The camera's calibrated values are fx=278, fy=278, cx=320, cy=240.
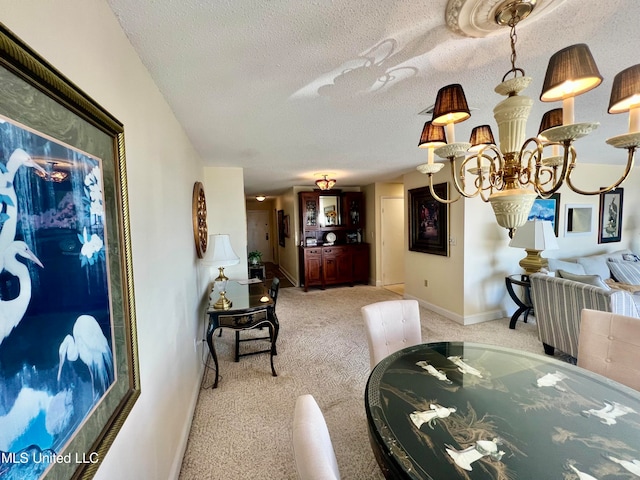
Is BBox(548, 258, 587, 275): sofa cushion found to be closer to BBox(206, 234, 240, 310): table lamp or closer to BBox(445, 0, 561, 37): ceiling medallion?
BBox(445, 0, 561, 37): ceiling medallion

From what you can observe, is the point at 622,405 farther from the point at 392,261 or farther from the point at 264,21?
the point at 392,261

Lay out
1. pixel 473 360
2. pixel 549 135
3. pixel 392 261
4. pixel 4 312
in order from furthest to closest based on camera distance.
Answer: pixel 392 261 < pixel 473 360 < pixel 549 135 < pixel 4 312

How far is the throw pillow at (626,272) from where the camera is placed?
384 cm

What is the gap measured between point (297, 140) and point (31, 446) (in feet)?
8.55

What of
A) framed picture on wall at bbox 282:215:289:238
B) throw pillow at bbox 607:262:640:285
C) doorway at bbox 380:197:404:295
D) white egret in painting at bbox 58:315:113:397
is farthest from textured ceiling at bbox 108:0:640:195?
framed picture on wall at bbox 282:215:289:238

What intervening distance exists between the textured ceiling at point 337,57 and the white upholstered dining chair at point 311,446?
1.44m

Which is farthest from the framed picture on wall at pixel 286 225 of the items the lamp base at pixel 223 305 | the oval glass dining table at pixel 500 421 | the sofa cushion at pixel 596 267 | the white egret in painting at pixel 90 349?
the white egret in painting at pixel 90 349

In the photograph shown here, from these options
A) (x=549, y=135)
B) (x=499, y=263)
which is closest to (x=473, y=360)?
(x=549, y=135)

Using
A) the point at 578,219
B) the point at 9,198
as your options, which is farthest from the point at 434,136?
the point at 578,219

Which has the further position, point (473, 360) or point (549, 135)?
point (473, 360)

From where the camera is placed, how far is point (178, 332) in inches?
72.8

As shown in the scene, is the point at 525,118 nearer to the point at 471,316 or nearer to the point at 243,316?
the point at 243,316

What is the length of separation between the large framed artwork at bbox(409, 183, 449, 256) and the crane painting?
394 centimetres

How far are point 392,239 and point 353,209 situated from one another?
3.63 feet
